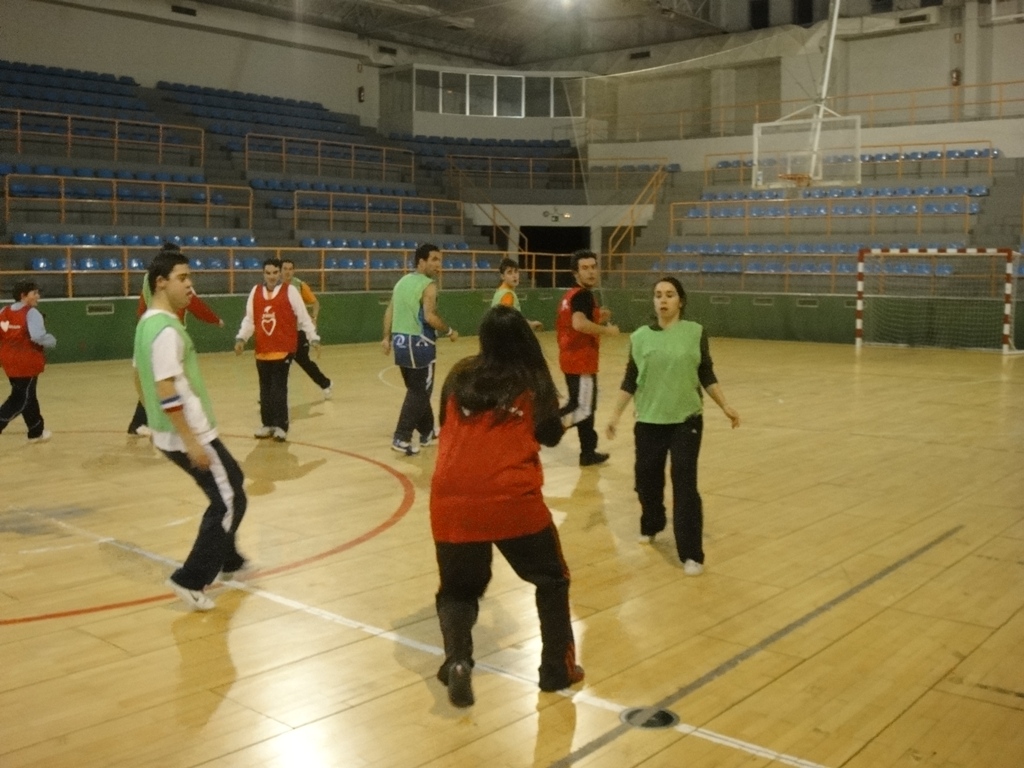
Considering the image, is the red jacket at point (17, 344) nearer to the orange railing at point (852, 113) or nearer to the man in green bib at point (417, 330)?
the man in green bib at point (417, 330)

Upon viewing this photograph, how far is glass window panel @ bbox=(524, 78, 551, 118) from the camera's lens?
113 feet

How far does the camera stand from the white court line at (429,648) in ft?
12.7

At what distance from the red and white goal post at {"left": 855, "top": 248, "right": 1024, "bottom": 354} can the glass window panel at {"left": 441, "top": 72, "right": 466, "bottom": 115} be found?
601 inches

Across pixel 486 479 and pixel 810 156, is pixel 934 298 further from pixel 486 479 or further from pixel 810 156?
pixel 486 479

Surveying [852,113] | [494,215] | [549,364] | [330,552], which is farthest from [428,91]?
[330,552]

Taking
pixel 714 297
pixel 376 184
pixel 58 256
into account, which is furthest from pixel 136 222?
pixel 714 297

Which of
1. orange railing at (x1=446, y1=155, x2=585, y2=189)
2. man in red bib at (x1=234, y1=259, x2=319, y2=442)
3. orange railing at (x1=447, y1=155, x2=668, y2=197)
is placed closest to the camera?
man in red bib at (x1=234, y1=259, x2=319, y2=442)

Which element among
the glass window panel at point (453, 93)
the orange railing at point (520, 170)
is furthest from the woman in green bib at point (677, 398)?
the glass window panel at point (453, 93)

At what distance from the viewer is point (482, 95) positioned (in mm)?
34156

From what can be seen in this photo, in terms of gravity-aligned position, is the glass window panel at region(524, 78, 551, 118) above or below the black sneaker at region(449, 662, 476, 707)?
above

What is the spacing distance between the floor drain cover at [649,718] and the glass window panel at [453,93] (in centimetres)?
3089

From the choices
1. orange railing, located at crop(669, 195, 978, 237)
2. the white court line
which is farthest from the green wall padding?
the white court line

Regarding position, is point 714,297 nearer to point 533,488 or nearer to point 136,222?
point 136,222

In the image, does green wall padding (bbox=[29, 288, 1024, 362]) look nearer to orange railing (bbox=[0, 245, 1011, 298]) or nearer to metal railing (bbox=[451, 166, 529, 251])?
orange railing (bbox=[0, 245, 1011, 298])
